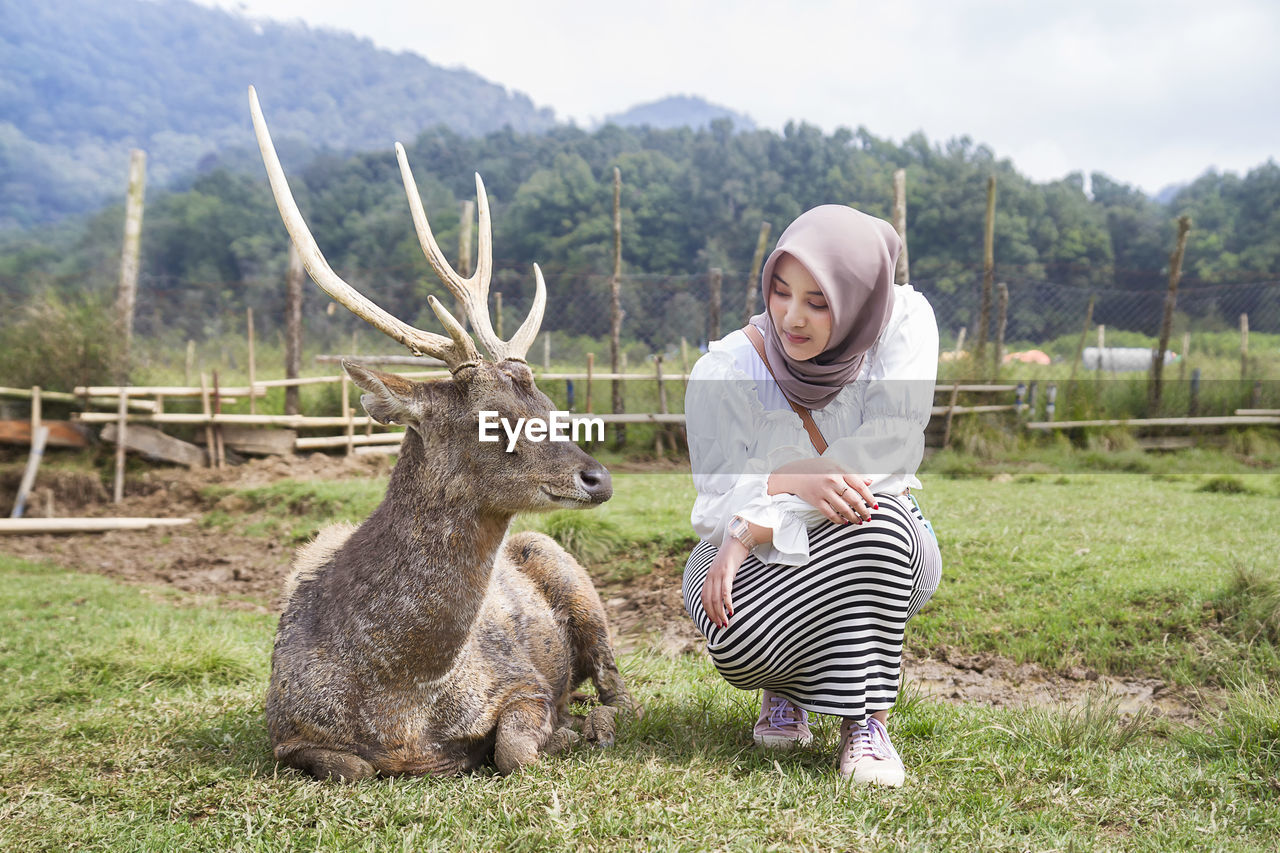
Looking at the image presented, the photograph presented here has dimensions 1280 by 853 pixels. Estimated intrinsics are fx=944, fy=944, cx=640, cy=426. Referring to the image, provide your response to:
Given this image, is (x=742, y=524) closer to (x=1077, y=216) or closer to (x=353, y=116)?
(x=1077, y=216)

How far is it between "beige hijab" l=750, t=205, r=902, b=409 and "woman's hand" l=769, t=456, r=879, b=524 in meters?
0.25

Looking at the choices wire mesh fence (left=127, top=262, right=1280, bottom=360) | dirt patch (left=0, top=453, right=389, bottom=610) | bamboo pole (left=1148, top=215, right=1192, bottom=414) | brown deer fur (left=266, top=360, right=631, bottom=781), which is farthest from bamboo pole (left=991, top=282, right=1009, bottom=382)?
brown deer fur (left=266, top=360, right=631, bottom=781)

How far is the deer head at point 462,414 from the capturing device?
9.50ft

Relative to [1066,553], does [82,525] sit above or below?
below

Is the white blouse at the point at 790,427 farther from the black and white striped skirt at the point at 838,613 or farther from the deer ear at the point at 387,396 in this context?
the deer ear at the point at 387,396

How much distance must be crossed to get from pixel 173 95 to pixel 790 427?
556 feet

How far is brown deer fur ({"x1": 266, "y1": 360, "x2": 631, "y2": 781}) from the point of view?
2943 mm

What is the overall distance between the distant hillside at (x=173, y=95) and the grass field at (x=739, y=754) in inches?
3705

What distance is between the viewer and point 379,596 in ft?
9.95

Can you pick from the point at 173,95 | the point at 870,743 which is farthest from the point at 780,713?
the point at 173,95

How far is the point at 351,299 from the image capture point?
9.84 ft

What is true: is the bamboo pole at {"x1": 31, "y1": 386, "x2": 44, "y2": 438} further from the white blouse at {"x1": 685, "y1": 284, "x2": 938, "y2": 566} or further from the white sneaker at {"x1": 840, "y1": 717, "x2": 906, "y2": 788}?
the white sneaker at {"x1": 840, "y1": 717, "x2": 906, "y2": 788}

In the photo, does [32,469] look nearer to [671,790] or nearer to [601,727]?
[601,727]

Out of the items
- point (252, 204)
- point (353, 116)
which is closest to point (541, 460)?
point (252, 204)
